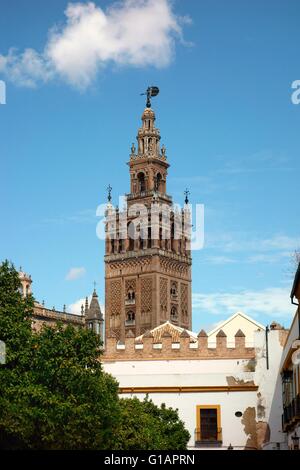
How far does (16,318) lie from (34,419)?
3896mm

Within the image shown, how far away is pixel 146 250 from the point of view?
95.3 m

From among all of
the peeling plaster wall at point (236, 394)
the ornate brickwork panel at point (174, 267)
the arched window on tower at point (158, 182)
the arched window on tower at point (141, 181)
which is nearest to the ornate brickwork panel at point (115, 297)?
the ornate brickwork panel at point (174, 267)

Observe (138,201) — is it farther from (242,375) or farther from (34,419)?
(34,419)

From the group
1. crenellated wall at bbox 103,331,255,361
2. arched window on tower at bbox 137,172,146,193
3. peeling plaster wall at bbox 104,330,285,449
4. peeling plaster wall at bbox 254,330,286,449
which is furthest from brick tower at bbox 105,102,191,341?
peeling plaster wall at bbox 254,330,286,449

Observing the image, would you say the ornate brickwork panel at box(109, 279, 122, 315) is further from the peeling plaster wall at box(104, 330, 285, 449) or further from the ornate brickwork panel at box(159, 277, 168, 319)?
the peeling plaster wall at box(104, 330, 285, 449)

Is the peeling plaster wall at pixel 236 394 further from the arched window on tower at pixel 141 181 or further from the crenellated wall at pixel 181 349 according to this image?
the arched window on tower at pixel 141 181

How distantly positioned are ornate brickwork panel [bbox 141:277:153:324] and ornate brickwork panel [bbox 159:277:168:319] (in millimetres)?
1168

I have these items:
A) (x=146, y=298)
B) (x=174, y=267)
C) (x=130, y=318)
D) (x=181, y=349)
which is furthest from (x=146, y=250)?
(x=181, y=349)

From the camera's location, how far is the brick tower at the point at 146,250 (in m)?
94.2

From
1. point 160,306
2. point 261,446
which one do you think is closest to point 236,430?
point 261,446

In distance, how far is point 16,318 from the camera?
31.7 m

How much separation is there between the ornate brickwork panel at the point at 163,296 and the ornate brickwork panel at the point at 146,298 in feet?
3.83

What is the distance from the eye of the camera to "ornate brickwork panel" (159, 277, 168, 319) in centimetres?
9406
